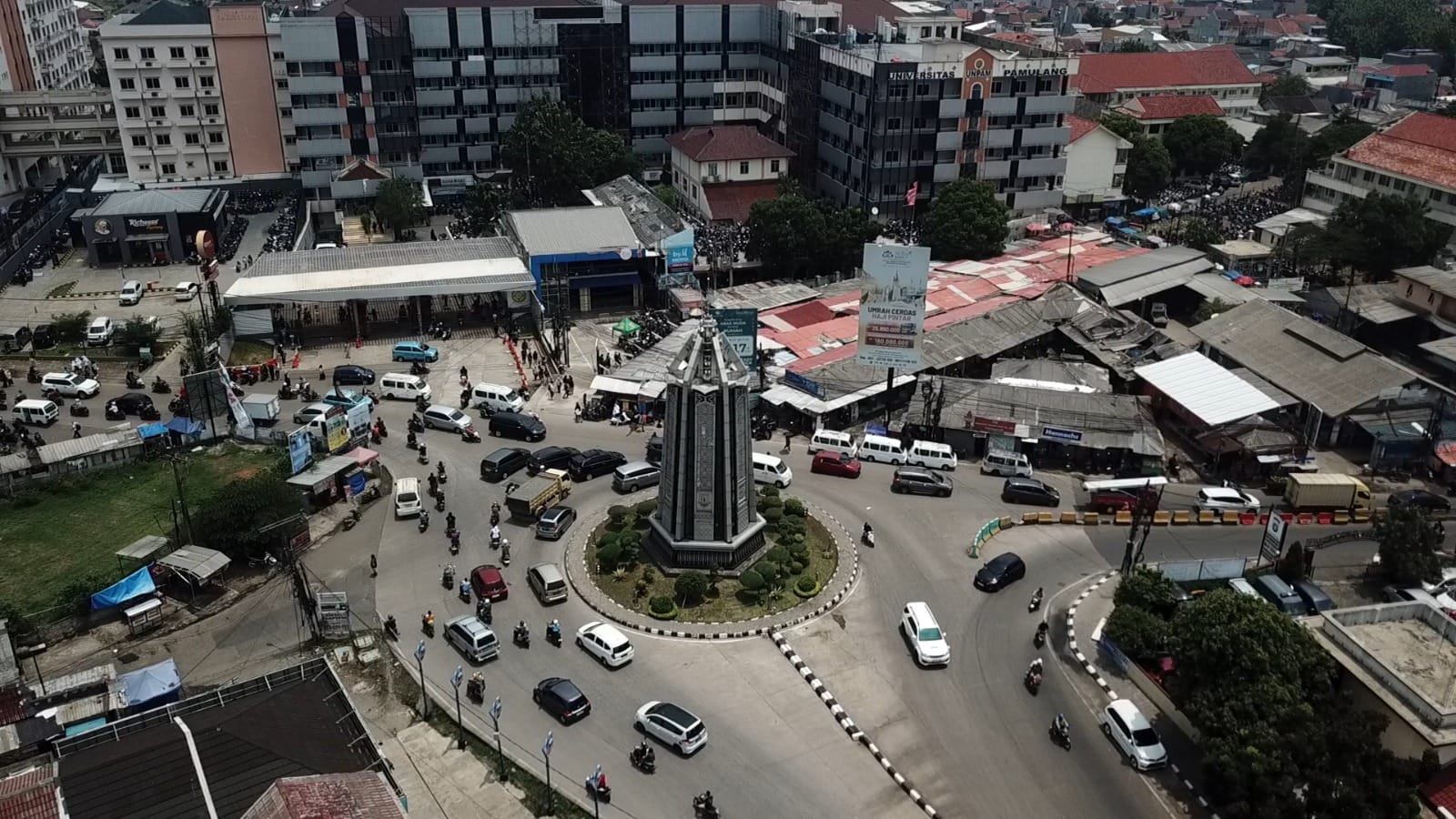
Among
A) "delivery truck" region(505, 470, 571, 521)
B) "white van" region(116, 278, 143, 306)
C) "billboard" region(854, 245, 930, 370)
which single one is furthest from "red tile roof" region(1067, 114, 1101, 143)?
"white van" region(116, 278, 143, 306)

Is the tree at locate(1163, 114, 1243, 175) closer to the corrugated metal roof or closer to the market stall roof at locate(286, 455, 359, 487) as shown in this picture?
the corrugated metal roof

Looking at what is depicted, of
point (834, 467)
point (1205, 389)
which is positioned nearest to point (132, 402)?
point (834, 467)

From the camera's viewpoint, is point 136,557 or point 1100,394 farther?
point 1100,394

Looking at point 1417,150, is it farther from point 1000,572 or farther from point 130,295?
point 130,295

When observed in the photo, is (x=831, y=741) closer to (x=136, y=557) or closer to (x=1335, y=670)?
(x=1335, y=670)

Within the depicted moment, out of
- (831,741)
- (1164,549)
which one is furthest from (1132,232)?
(831,741)

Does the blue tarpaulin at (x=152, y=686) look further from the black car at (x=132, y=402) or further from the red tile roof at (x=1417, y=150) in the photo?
the red tile roof at (x=1417, y=150)
